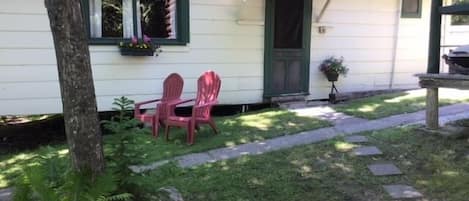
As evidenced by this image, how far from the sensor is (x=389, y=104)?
7.09 meters

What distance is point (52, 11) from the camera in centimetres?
254

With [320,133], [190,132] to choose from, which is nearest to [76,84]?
[190,132]

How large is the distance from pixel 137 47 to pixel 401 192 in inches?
163

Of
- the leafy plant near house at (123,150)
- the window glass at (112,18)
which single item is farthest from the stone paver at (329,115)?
the leafy plant near house at (123,150)

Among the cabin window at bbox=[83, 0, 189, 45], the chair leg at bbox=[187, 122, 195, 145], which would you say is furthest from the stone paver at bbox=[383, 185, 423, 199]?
the cabin window at bbox=[83, 0, 189, 45]

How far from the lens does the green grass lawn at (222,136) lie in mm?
4730

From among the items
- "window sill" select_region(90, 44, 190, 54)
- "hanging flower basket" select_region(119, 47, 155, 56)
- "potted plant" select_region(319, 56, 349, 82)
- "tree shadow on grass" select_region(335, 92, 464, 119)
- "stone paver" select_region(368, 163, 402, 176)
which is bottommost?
"stone paver" select_region(368, 163, 402, 176)

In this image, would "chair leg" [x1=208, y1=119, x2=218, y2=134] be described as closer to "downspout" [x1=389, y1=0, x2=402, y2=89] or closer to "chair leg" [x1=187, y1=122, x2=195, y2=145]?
"chair leg" [x1=187, y1=122, x2=195, y2=145]

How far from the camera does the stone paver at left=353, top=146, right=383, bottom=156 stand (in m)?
4.54

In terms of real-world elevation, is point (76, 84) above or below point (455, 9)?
below

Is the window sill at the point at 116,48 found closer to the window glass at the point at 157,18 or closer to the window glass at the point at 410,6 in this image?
the window glass at the point at 157,18

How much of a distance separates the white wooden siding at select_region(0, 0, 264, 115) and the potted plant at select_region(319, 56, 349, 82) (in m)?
1.17

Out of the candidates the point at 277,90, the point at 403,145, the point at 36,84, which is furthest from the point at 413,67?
the point at 36,84

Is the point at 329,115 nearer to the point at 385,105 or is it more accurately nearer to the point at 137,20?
the point at 385,105
